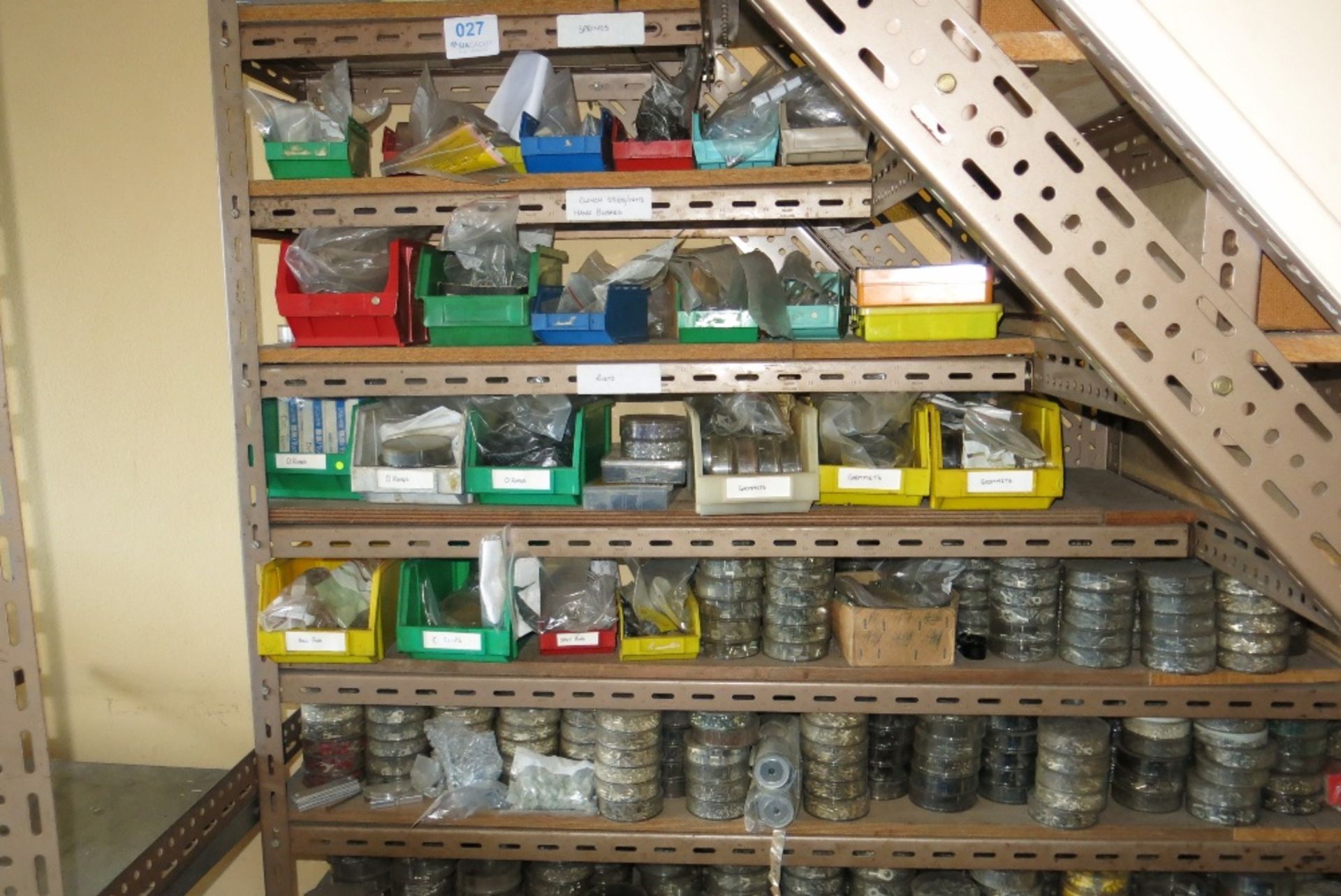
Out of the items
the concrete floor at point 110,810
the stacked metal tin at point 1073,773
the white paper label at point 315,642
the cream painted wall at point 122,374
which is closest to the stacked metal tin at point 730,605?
the stacked metal tin at point 1073,773

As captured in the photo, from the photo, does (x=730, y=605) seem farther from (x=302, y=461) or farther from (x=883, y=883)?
(x=302, y=461)

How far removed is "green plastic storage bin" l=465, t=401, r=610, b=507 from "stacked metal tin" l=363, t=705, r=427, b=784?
0.48 metres

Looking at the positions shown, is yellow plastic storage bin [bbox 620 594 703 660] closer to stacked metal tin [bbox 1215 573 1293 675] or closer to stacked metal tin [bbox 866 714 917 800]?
stacked metal tin [bbox 866 714 917 800]

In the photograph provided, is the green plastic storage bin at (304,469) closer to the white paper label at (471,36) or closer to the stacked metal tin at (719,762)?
the white paper label at (471,36)

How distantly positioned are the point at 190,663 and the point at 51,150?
4.25 feet

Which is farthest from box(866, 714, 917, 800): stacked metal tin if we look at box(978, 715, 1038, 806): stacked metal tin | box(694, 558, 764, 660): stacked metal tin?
box(694, 558, 764, 660): stacked metal tin

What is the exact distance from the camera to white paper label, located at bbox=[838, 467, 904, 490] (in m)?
1.72

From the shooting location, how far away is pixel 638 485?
178 centimetres

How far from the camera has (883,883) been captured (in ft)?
5.90

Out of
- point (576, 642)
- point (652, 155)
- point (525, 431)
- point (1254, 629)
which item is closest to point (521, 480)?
point (525, 431)

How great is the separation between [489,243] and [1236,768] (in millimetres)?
1717

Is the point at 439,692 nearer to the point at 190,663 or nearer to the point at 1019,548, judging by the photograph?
the point at 190,663

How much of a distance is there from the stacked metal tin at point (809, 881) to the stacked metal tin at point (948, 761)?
242 mm

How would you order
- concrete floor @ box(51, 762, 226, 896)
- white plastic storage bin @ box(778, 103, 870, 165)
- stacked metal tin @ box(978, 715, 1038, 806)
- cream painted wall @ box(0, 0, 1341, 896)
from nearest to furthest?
white plastic storage bin @ box(778, 103, 870, 165) → concrete floor @ box(51, 762, 226, 896) → stacked metal tin @ box(978, 715, 1038, 806) → cream painted wall @ box(0, 0, 1341, 896)
